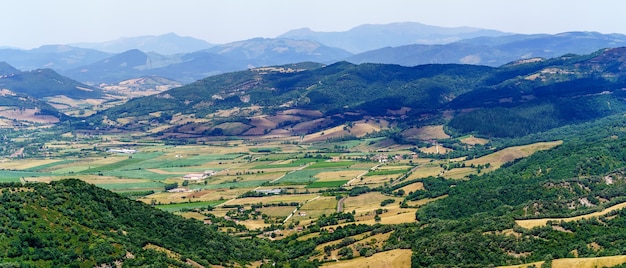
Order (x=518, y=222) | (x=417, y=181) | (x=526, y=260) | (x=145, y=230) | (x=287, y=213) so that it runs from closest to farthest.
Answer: (x=526, y=260) → (x=145, y=230) → (x=518, y=222) → (x=287, y=213) → (x=417, y=181)

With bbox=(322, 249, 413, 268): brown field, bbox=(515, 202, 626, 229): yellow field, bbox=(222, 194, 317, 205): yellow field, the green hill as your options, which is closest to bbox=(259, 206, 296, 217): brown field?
bbox=(222, 194, 317, 205): yellow field

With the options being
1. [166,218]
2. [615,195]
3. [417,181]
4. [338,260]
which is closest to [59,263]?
[166,218]

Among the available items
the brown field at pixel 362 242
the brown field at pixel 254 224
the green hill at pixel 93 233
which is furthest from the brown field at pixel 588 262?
the brown field at pixel 254 224

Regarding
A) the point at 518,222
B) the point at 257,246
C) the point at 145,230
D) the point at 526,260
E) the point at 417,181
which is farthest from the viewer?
the point at 417,181

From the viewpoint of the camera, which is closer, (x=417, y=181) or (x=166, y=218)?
(x=166, y=218)

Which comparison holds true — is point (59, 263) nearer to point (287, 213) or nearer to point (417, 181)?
point (287, 213)

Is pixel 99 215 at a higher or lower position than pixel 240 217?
higher
